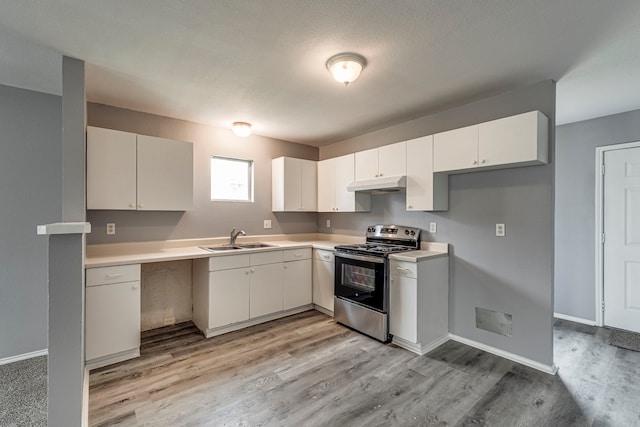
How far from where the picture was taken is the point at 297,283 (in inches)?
147

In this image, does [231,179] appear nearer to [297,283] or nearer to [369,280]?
[297,283]

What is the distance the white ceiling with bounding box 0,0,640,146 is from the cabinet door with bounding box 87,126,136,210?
16.6 inches

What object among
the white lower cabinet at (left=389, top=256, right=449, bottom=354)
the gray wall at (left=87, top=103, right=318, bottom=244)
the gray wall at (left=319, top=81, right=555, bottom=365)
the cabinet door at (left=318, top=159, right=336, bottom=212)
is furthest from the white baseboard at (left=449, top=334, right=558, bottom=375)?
the gray wall at (left=87, top=103, right=318, bottom=244)

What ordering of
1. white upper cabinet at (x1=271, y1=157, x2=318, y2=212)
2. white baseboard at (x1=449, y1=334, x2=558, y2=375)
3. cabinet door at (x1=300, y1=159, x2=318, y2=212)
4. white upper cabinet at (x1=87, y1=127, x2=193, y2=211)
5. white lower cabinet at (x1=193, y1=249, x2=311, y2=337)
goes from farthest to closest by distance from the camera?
cabinet door at (x1=300, y1=159, x2=318, y2=212), white upper cabinet at (x1=271, y1=157, x2=318, y2=212), white lower cabinet at (x1=193, y1=249, x2=311, y2=337), white upper cabinet at (x1=87, y1=127, x2=193, y2=211), white baseboard at (x1=449, y1=334, x2=558, y2=375)

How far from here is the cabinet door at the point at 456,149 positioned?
2598 mm

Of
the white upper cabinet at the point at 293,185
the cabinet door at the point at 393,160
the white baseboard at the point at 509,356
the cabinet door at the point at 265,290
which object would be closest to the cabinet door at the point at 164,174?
the cabinet door at the point at 265,290

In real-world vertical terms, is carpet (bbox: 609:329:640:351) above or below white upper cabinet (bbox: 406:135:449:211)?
below

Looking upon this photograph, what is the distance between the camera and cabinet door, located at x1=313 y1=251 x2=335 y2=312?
362cm

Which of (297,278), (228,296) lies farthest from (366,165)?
(228,296)

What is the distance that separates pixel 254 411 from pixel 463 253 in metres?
2.37

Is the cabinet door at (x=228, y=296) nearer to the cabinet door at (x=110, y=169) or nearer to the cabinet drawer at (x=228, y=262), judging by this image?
the cabinet drawer at (x=228, y=262)

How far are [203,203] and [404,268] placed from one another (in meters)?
2.53

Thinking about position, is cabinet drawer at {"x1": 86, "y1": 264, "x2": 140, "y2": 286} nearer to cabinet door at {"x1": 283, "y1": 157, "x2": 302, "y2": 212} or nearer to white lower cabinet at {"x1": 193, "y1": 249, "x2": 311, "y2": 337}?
white lower cabinet at {"x1": 193, "y1": 249, "x2": 311, "y2": 337}

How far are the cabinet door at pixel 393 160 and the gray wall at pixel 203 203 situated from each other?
1.64 metres
